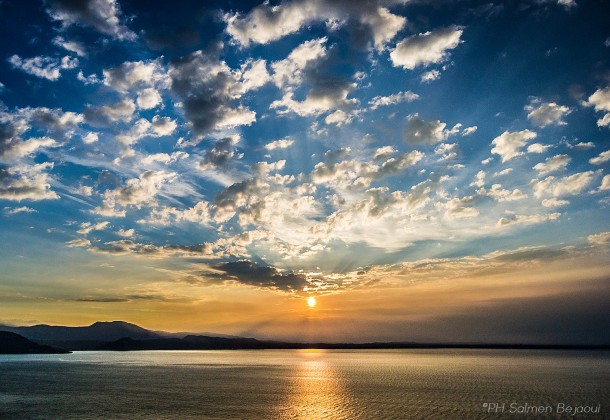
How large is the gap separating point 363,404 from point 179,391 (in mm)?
36589

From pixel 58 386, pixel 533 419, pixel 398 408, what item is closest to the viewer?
pixel 533 419

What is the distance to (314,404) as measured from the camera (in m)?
61.3

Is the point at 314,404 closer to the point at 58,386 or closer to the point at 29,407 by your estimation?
the point at 29,407

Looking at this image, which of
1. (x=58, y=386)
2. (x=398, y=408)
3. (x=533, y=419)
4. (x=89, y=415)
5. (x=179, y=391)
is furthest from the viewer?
(x=58, y=386)

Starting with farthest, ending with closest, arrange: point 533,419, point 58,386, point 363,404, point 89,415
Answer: point 58,386 → point 363,404 → point 89,415 → point 533,419

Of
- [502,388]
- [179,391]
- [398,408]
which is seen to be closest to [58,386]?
[179,391]

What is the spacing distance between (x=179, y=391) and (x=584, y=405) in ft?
218

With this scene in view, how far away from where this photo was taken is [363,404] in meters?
60.1

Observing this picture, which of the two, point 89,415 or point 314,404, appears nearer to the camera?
point 89,415

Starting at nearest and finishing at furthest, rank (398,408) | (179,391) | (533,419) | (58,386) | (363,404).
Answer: (533,419) < (398,408) < (363,404) < (179,391) < (58,386)

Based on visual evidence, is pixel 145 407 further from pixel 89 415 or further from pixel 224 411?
pixel 224 411

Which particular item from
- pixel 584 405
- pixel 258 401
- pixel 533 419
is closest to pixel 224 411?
pixel 258 401

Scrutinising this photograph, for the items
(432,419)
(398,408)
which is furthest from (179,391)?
(432,419)

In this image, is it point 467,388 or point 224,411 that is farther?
point 467,388
